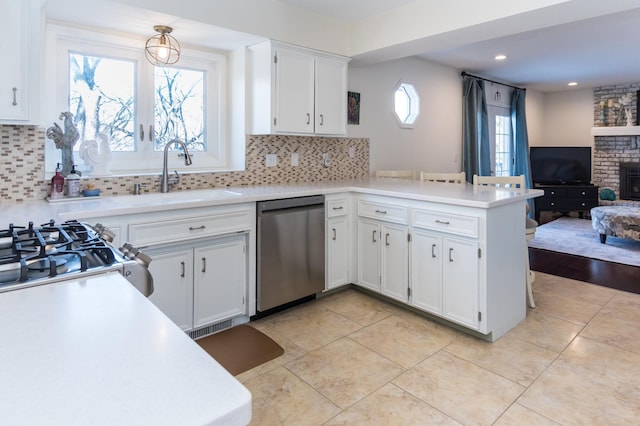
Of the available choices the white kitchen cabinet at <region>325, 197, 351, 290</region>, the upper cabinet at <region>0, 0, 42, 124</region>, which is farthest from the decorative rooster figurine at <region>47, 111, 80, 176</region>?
the white kitchen cabinet at <region>325, 197, 351, 290</region>

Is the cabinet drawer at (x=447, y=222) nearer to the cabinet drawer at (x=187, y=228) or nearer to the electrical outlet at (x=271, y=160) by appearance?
the cabinet drawer at (x=187, y=228)

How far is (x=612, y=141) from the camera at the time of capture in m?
7.49

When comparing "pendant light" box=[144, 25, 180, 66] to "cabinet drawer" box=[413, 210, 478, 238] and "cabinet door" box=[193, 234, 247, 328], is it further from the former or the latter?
"cabinet drawer" box=[413, 210, 478, 238]

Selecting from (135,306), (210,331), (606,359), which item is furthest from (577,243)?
(135,306)

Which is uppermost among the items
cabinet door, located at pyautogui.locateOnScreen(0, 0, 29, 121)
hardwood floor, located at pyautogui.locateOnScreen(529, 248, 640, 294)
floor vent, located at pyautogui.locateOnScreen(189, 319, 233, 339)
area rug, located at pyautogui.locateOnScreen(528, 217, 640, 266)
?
cabinet door, located at pyautogui.locateOnScreen(0, 0, 29, 121)

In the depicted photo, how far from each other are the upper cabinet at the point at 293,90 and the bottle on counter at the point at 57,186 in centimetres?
143

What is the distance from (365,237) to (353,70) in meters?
1.92

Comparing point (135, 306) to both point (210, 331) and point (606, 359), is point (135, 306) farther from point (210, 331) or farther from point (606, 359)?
point (606, 359)

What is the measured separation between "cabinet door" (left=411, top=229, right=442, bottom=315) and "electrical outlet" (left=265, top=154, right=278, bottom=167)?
1.41 m

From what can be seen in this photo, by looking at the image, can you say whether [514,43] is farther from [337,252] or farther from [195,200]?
[195,200]

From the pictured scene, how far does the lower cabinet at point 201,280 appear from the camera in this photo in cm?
236

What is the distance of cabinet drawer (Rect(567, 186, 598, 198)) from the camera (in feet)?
23.4

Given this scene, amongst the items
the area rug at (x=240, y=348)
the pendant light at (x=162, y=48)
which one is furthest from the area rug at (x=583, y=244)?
the pendant light at (x=162, y=48)

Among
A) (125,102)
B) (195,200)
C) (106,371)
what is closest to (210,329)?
(195,200)
